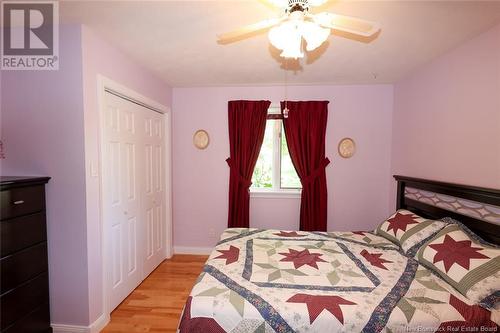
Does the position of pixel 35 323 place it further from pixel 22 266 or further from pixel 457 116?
pixel 457 116

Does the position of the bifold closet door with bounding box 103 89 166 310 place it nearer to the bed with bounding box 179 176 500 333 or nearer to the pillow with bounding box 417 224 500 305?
the bed with bounding box 179 176 500 333

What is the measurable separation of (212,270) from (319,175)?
212 cm

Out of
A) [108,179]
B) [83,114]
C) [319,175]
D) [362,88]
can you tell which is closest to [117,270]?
[108,179]

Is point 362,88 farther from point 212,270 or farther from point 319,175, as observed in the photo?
point 212,270

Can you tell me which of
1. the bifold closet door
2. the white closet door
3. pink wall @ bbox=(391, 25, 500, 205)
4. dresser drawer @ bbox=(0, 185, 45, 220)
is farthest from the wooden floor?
pink wall @ bbox=(391, 25, 500, 205)

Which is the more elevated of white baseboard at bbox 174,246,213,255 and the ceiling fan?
the ceiling fan

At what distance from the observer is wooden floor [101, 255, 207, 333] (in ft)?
6.78

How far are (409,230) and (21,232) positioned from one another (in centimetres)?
307

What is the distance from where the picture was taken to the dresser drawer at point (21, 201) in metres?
1.55

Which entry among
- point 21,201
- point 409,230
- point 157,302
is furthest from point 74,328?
point 409,230

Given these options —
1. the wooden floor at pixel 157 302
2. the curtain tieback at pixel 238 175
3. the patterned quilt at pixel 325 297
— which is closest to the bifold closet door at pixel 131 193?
the wooden floor at pixel 157 302

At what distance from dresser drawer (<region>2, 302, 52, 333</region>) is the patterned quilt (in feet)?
4.16

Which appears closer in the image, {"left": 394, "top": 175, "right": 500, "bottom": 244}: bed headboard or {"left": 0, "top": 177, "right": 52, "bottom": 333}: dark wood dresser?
{"left": 0, "top": 177, "right": 52, "bottom": 333}: dark wood dresser

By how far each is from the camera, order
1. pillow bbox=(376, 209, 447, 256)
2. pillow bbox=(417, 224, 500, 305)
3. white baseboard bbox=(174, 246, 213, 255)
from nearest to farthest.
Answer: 1. pillow bbox=(417, 224, 500, 305)
2. pillow bbox=(376, 209, 447, 256)
3. white baseboard bbox=(174, 246, 213, 255)
